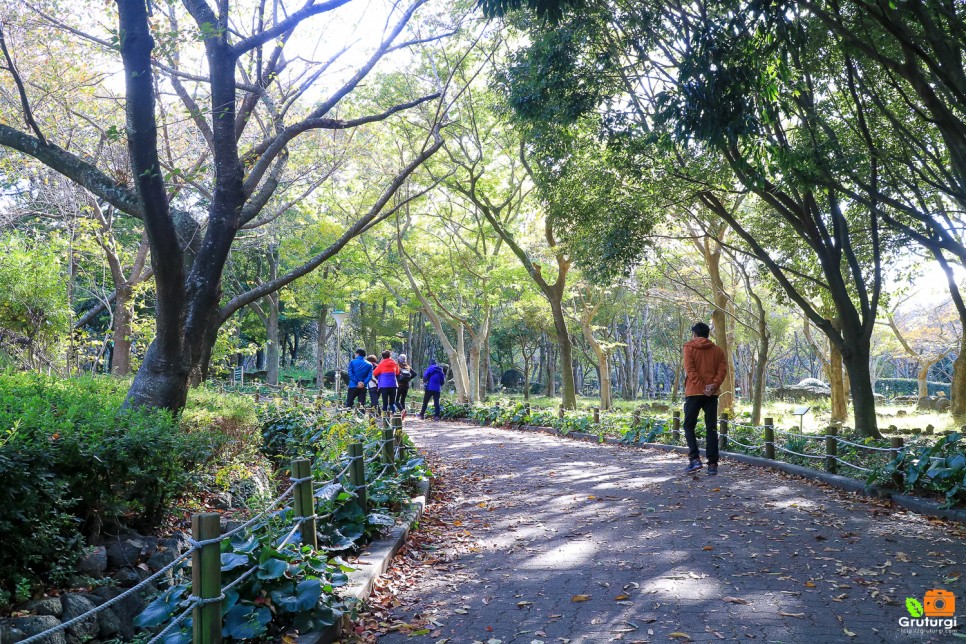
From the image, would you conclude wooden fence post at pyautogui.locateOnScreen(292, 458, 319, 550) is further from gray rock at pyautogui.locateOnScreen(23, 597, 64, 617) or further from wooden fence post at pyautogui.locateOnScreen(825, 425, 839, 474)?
wooden fence post at pyautogui.locateOnScreen(825, 425, 839, 474)

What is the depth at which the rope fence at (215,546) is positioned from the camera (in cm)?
349

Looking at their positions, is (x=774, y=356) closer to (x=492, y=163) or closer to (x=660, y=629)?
(x=492, y=163)

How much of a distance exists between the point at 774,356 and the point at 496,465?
42.6 m

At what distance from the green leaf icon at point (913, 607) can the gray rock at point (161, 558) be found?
5.19m

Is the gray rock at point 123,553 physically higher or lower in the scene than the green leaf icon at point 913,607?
higher

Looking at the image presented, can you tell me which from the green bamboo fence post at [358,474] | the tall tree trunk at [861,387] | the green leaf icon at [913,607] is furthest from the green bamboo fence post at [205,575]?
the tall tree trunk at [861,387]

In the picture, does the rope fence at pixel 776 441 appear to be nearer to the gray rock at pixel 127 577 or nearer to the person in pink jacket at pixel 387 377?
the person in pink jacket at pixel 387 377

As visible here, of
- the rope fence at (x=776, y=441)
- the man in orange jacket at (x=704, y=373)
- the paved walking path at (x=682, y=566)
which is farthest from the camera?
the man in orange jacket at (x=704, y=373)

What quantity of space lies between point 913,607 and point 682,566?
1576mm

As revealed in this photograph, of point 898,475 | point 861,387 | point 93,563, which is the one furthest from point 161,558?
point 861,387

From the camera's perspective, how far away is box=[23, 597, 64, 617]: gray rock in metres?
4.05

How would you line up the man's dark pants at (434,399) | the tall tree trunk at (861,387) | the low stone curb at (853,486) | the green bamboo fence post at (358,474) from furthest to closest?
the man's dark pants at (434,399) < the tall tree trunk at (861,387) < the low stone curb at (853,486) < the green bamboo fence post at (358,474)

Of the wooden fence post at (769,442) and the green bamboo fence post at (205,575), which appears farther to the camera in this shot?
the wooden fence post at (769,442)

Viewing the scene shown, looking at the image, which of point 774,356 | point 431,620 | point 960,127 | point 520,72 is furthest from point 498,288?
point 774,356
